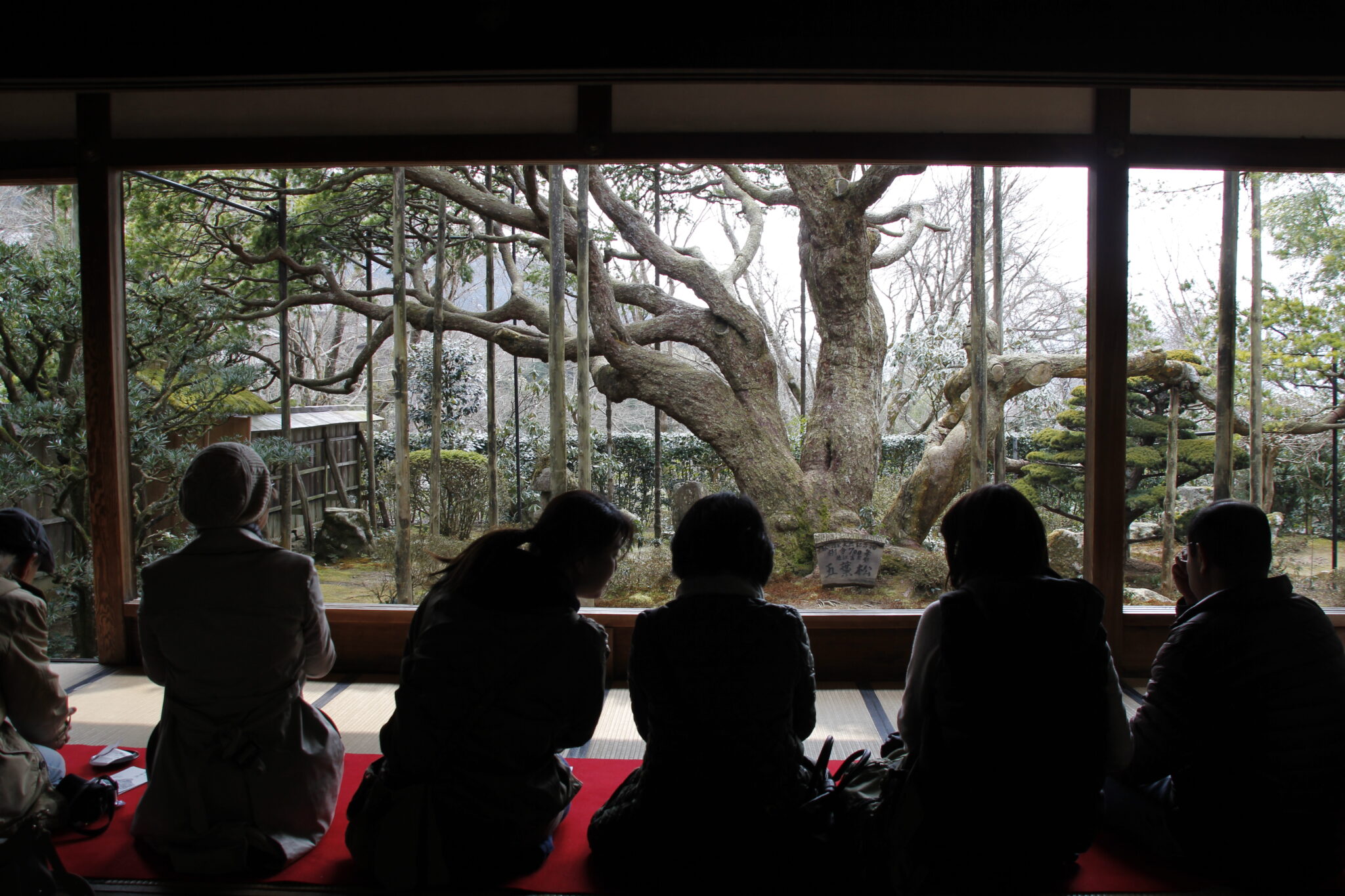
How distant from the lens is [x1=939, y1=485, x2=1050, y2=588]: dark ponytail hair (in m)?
1.44

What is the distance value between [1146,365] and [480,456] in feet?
19.0

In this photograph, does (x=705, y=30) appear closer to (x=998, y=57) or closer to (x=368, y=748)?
(x=998, y=57)

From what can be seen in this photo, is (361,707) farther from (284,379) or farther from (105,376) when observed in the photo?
(284,379)

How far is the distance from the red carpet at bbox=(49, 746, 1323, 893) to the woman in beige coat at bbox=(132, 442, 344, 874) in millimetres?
56

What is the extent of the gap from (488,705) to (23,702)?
1002 mm

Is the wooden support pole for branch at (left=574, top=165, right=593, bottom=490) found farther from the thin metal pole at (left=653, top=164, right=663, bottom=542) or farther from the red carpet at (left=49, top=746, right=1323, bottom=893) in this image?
the red carpet at (left=49, top=746, right=1323, bottom=893)

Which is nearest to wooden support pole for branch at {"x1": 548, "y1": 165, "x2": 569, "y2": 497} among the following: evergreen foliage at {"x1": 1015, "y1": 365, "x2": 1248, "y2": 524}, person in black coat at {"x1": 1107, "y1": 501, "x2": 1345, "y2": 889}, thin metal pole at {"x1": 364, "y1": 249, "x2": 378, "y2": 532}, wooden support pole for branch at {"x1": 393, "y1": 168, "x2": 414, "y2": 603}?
wooden support pole for branch at {"x1": 393, "y1": 168, "x2": 414, "y2": 603}

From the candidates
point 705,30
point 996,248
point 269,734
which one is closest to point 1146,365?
point 996,248

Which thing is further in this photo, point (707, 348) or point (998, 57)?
point (707, 348)

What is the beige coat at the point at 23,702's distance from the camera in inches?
63.4

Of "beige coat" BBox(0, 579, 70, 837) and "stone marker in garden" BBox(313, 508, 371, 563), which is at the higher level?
"beige coat" BBox(0, 579, 70, 837)

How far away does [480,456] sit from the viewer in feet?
25.9

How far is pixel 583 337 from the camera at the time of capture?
200 inches

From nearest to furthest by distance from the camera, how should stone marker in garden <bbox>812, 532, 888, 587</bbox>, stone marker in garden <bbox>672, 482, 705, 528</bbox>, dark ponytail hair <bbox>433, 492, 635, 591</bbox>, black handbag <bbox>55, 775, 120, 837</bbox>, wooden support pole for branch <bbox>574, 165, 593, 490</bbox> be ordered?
1. dark ponytail hair <bbox>433, 492, 635, 591</bbox>
2. black handbag <bbox>55, 775, 120, 837</bbox>
3. wooden support pole for branch <bbox>574, 165, 593, 490</bbox>
4. stone marker in garden <bbox>812, 532, 888, 587</bbox>
5. stone marker in garden <bbox>672, 482, 705, 528</bbox>
